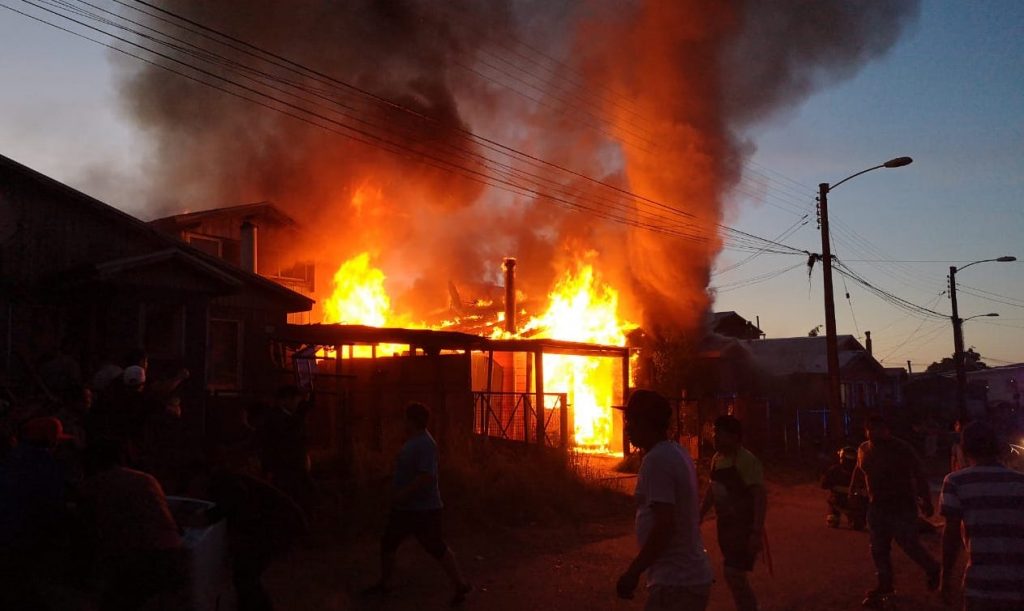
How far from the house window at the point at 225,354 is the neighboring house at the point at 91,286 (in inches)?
79.1

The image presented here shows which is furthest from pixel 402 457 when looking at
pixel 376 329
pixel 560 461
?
pixel 376 329

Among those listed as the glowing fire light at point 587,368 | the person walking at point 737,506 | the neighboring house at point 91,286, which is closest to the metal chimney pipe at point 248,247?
the neighboring house at point 91,286

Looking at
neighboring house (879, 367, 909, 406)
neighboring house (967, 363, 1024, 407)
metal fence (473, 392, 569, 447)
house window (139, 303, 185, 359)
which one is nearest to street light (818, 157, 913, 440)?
metal fence (473, 392, 569, 447)

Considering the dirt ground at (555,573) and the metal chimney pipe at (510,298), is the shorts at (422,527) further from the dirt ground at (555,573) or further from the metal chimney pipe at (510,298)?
the metal chimney pipe at (510,298)

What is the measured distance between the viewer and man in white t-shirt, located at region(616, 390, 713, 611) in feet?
11.4

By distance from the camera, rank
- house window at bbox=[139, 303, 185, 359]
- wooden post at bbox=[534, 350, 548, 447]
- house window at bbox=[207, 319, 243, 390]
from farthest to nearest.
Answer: house window at bbox=[207, 319, 243, 390] < wooden post at bbox=[534, 350, 548, 447] < house window at bbox=[139, 303, 185, 359]

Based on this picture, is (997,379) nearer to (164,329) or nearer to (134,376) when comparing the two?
(164,329)

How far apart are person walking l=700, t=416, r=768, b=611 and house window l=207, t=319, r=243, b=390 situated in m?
12.3

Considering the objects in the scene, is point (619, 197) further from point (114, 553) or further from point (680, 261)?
point (114, 553)

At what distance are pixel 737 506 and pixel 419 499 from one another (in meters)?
2.57

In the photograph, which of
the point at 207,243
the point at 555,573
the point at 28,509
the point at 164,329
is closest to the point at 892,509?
the point at 555,573

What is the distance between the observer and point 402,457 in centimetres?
632

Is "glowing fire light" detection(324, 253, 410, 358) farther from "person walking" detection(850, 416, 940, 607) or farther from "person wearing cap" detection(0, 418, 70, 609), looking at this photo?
"person wearing cap" detection(0, 418, 70, 609)

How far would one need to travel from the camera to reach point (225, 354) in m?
15.8
